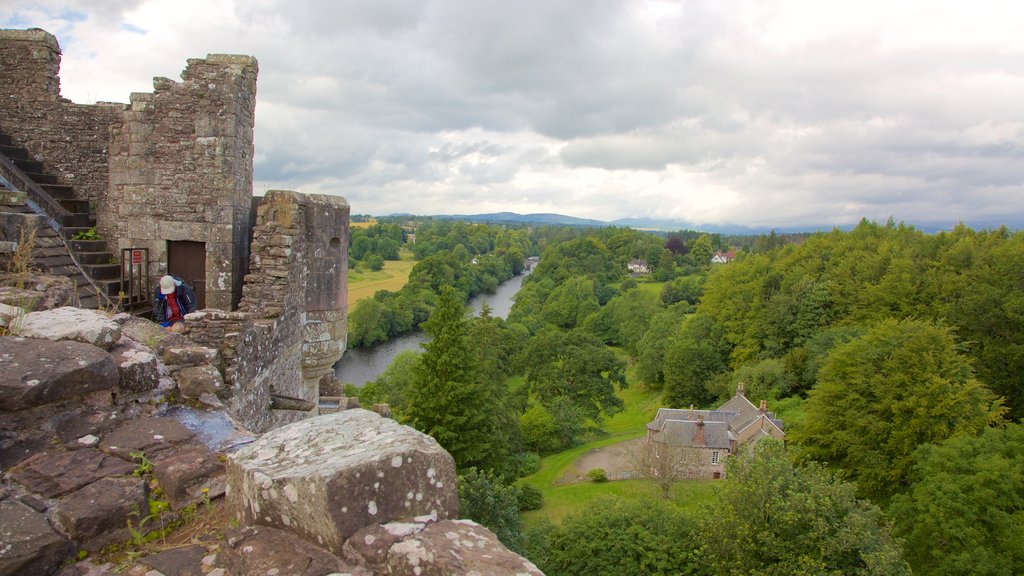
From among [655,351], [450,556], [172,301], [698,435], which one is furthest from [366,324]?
[450,556]

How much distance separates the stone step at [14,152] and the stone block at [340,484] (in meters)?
8.14

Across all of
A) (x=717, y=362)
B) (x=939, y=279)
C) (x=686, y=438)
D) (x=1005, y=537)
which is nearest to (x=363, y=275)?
(x=717, y=362)

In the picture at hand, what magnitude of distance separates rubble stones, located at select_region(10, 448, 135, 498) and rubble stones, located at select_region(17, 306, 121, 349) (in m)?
0.93

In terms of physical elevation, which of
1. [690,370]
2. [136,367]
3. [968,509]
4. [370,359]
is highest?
[136,367]

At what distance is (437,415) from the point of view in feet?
66.4

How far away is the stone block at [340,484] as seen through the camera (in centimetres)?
258

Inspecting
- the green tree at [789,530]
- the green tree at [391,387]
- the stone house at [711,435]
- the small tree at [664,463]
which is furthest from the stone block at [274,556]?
the green tree at [391,387]

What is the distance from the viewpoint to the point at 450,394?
65.5ft

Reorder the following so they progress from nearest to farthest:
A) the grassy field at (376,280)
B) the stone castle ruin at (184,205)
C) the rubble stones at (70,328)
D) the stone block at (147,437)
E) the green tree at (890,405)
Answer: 1. the stone block at (147,437)
2. the rubble stones at (70,328)
3. the stone castle ruin at (184,205)
4. the green tree at (890,405)
5. the grassy field at (376,280)

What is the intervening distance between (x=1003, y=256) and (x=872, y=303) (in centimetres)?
750

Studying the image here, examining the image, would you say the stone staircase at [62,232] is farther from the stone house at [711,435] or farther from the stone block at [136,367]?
the stone house at [711,435]

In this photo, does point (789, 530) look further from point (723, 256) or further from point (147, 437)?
point (723, 256)

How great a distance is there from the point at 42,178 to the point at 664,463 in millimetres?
25122

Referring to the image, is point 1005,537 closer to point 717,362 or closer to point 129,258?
point 129,258
